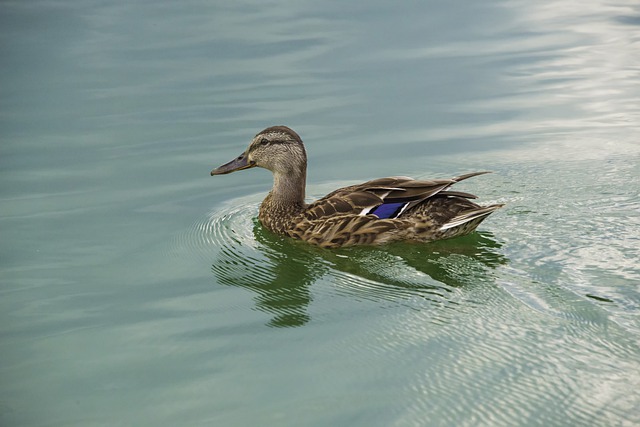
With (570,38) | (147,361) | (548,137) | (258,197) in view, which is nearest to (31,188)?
(258,197)

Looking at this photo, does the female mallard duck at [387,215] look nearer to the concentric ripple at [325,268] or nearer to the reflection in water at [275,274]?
the concentric ripple at [325,268]

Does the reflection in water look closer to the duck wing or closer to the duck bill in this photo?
the duck wing

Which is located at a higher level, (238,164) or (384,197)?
(238,164)

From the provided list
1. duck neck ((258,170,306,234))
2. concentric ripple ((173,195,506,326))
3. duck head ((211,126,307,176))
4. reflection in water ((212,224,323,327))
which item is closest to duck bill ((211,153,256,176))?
duck head ((211,126,307,176))

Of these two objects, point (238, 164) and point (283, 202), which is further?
point (238, 164)

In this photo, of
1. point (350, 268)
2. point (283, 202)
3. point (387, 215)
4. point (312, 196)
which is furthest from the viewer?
point (312, 196)

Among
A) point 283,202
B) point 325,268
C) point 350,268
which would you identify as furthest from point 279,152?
point 350,268

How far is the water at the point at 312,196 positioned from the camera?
5.12m

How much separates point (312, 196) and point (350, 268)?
1996 mm

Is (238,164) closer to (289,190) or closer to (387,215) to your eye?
(289,190)

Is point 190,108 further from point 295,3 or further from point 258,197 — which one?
point 295,3

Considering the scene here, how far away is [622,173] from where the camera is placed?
8516 mm

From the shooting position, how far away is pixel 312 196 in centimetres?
888

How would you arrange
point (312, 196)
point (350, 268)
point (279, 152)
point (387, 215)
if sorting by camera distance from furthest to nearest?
1. point (312, 196)
2. point (279, 152)
3. point (387, 215)
4. point (350, 268)
